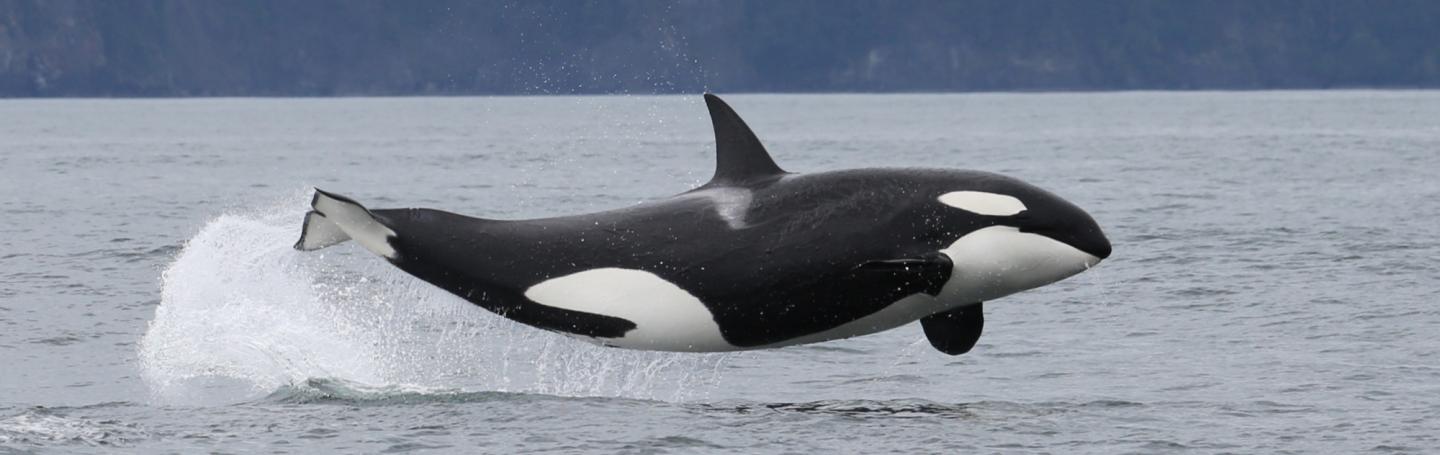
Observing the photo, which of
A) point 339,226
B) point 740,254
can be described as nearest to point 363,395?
point 339,226

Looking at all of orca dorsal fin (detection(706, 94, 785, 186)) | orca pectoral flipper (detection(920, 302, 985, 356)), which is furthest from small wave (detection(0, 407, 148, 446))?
orca pectoral flipper (detection(920, 302, 985, 356))

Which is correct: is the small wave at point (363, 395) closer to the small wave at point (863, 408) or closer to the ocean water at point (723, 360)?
the ocean water at point (723, 360)

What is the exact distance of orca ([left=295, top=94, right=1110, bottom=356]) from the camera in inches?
571

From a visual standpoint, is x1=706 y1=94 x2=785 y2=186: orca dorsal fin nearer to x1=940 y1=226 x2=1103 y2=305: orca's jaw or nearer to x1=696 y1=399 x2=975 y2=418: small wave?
x1=940 y1=226 x2=1103 y2=305: orca's jaw

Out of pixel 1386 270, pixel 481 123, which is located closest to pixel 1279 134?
pixel 481 123

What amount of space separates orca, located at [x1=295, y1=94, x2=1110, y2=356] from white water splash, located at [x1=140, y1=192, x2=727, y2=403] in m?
1.08

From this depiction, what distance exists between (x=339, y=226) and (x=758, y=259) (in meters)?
2.83

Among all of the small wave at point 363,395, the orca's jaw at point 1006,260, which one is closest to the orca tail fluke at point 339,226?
the small wave at point 363,395

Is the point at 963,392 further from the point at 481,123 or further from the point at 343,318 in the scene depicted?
the point at 481,123

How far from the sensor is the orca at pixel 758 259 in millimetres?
14492

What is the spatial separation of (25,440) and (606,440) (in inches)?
A: 171

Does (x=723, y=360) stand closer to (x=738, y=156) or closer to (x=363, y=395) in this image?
(x=363, y=395)

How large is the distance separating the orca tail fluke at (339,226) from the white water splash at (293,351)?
1.20m

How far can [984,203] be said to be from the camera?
14.5 meters
